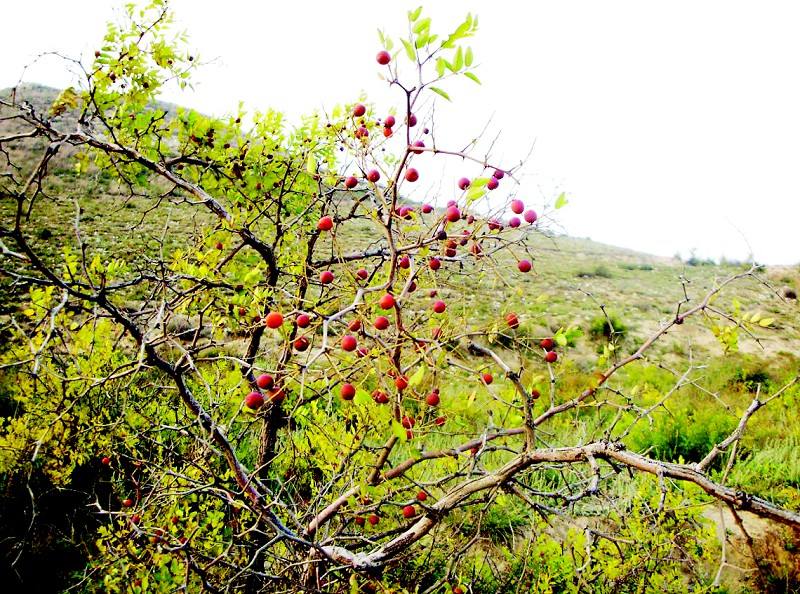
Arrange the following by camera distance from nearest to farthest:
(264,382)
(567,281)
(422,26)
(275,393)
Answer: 1. (422,26)
2. (275,393)
3. (264,382)
4. (567,281)

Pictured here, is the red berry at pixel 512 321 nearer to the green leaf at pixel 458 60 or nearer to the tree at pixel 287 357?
the tree at pixel 287 357

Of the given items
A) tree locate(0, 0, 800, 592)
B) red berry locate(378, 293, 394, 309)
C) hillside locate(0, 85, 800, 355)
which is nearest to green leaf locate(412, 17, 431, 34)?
tree locate(0, 0, 800, 592)

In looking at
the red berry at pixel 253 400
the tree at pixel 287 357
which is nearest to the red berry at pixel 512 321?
the tree at pixel 287 357

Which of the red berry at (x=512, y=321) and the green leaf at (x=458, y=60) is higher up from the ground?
the green leaf at (x=458, y=60)

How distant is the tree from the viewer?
1.64m

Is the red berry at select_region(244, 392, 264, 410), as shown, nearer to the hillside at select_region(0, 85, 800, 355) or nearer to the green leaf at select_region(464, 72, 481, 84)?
the green leaf at select_region(464, 72, 481, 84)

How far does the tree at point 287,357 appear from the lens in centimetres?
164

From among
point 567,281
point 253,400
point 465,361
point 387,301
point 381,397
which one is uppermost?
point 567,281

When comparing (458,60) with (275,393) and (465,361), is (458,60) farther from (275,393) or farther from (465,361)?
(275,393)

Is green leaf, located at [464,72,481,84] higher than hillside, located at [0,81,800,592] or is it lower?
higher

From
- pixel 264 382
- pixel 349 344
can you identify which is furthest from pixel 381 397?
pixel 264 382

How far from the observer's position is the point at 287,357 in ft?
7.45

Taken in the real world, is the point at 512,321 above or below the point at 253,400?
above

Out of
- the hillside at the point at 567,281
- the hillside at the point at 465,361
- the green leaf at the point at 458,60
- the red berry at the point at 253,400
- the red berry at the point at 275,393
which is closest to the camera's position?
the green leaf at the point at 458,60
